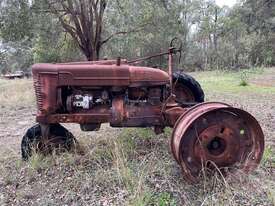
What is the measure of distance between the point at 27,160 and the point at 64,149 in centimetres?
41

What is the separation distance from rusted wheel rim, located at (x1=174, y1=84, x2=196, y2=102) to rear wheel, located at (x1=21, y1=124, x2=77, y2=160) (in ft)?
4.81

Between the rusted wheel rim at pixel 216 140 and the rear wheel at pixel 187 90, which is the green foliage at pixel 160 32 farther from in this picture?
the rusted wheel rim at pixel 216 140

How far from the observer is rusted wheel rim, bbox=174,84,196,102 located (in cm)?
457

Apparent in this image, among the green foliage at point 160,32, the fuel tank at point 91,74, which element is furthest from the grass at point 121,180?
the green foliage at point 160,32

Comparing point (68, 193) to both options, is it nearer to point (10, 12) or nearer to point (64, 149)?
point (64, 149)

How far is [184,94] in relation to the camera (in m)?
4.61

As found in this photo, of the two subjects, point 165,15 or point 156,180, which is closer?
point 156,180

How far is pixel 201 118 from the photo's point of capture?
308 cm

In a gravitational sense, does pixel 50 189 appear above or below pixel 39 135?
below

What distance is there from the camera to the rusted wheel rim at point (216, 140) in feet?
10.0

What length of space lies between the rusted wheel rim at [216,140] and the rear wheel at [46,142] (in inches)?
55.5

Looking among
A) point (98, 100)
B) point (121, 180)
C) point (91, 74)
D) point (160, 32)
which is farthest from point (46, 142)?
point (160, 32)

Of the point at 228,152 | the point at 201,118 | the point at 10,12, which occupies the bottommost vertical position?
the point at 228,152

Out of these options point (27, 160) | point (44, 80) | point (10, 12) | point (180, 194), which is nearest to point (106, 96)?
point (44, 80)
